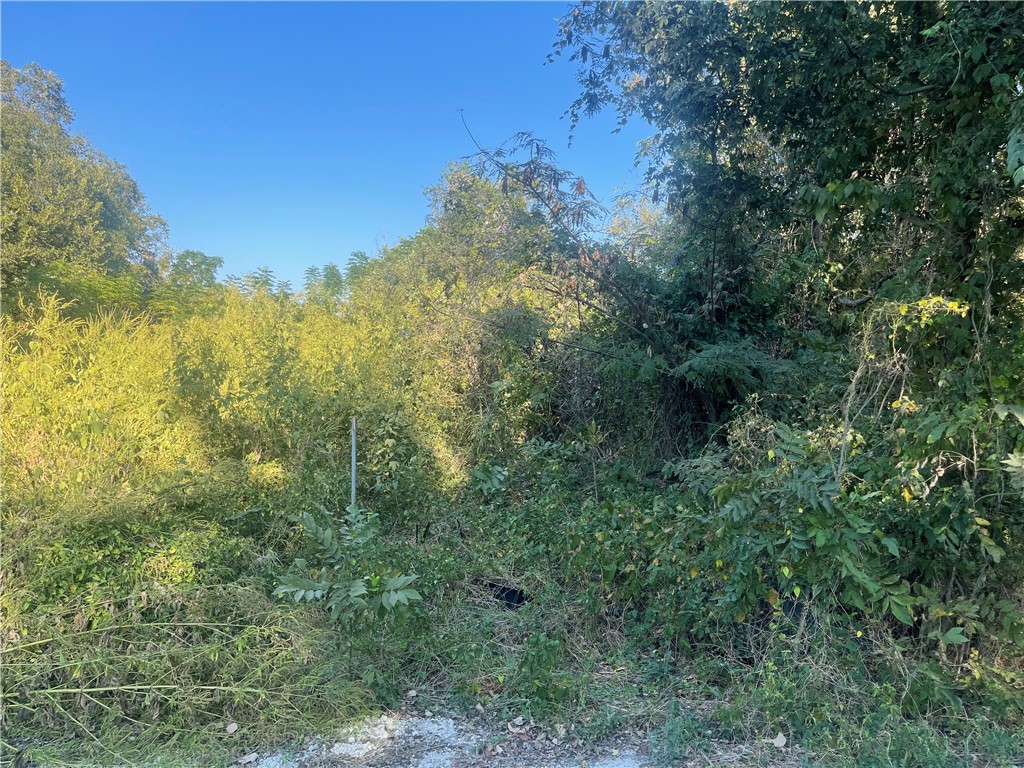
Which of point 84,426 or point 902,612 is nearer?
point 902,612

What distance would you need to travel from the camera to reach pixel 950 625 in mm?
2227

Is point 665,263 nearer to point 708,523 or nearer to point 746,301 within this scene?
point 746,301

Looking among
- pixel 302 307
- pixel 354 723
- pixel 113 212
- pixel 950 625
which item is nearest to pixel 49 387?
pixel 354 723

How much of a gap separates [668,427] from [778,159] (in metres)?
2.18

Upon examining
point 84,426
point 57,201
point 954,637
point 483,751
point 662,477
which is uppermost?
point 57,201

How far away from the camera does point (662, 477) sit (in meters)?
4.32

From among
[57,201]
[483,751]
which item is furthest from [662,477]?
[57,201]

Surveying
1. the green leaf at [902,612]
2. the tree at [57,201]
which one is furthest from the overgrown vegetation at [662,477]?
the tree at [57,201]

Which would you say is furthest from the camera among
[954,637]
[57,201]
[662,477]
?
[57,201]

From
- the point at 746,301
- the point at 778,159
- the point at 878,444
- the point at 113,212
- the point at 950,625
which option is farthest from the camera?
the point at 113,212

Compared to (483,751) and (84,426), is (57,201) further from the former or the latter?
(483,751)

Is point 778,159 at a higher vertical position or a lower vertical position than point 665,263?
higher

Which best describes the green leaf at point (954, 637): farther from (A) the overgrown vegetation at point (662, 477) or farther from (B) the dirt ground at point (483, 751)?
(B) the dirt ground at point (483, 751)

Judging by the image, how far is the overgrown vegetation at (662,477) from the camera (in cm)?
211
